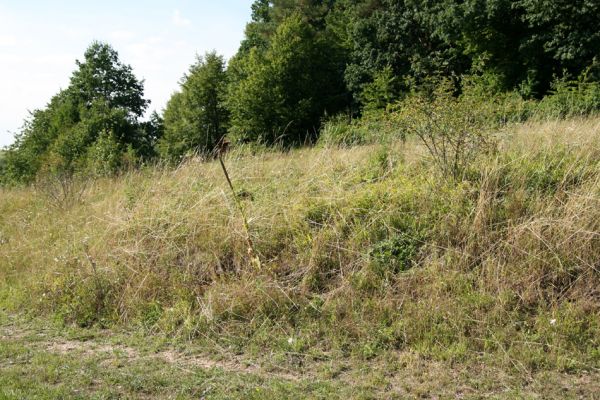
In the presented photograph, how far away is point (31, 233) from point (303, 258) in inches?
254

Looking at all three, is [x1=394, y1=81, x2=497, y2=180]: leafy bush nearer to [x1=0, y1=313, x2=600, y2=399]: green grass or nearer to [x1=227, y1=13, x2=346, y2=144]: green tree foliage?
[x1=0, y1=313, x2=600, y2=399]: green grass

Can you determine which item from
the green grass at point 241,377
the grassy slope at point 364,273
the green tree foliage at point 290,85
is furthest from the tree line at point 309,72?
the green grass at point 241,377

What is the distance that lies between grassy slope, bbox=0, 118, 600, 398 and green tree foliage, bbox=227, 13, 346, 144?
94.8ft

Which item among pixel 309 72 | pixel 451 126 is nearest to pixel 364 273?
pixel 451 126

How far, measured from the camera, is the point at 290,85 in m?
39.1

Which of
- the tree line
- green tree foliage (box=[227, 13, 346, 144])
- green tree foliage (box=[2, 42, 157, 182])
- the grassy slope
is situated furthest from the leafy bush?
green tree foliage (box=[2, 42, 157, 182])

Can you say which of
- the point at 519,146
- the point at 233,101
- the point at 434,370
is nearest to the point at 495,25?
the point at 233,101

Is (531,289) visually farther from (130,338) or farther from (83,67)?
(83,67)

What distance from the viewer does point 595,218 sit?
5.55 metres

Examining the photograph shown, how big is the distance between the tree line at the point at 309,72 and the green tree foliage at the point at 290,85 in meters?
0.09

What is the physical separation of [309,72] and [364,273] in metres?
35.6

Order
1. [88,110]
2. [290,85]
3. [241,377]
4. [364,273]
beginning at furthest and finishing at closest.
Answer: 1. [88,110]
2. [290,85]
3. [364,273]
4. [241,377]

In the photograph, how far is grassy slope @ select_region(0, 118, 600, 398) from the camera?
4707mm

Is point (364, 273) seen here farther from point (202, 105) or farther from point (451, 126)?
point (202, 105)
